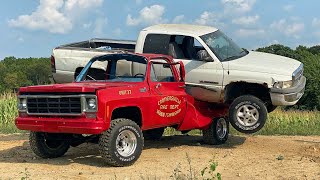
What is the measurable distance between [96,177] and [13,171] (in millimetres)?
1524

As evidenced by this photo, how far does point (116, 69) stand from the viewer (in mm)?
10023

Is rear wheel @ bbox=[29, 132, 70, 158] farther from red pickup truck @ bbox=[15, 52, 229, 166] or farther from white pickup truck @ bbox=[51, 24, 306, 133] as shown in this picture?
white pickup truck @ bbox=[51, 24, 306, 133]

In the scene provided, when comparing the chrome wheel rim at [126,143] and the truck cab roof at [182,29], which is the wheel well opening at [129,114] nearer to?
the chrome wheel rim at [126,143]

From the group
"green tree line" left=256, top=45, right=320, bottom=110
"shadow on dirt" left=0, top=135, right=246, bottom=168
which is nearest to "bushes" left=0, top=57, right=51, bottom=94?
"green tree line" left=256, top=45, right=320, bottom=110

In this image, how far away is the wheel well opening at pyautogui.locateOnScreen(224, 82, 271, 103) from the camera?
1020cm

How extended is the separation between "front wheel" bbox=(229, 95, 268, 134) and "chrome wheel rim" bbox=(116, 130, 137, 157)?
2298mm

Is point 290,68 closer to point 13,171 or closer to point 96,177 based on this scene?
point 96,177

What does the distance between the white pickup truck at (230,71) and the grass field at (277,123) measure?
4.26 m

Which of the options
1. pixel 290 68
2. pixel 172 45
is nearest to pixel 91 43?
pixel 172 45

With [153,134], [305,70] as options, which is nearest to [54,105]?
[153,134]

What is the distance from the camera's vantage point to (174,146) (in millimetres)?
10953

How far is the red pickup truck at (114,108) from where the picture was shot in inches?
319

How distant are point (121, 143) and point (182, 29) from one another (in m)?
3.56

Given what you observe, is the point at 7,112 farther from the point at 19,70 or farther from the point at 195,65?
the point at 19,70
